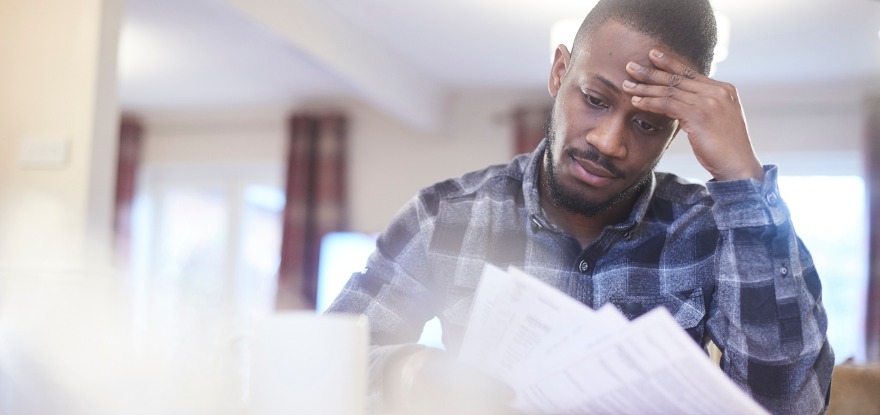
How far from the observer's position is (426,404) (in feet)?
2.47

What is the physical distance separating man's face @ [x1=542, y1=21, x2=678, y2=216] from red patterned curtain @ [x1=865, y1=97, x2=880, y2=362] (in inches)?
163

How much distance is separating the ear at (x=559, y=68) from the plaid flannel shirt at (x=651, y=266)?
4.0 inches

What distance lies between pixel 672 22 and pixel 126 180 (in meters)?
5.44

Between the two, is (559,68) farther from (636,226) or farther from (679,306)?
(679,306)

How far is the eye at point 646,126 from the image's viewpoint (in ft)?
3.75

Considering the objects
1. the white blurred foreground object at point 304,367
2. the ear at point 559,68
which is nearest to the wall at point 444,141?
the ear at point 559,68

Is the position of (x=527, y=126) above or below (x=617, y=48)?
above

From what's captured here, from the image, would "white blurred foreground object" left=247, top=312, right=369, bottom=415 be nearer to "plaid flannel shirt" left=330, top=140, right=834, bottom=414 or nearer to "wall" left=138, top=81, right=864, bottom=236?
"plaid flannel shirt" left=330, top=140, right=834, bottom=414

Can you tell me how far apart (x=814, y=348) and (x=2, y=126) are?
2538mm

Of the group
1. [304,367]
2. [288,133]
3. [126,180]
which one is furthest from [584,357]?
[126,180]

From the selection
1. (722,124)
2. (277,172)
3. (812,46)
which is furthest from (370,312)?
(277,172)

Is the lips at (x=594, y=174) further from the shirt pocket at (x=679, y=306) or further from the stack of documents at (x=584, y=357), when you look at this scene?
the stack of documents at (x=584, y=357)

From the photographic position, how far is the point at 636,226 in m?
1.19

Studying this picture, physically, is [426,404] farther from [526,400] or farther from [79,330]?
[79,330]
